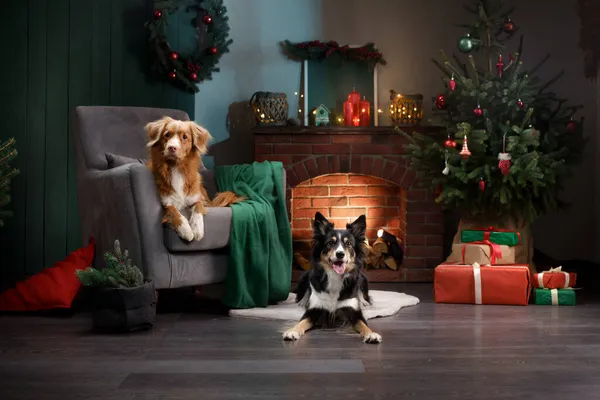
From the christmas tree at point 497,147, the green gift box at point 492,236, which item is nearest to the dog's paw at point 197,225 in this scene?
the christmas tree at point 497,147

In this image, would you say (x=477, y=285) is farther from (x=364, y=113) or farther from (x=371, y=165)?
(x=364, y=113)

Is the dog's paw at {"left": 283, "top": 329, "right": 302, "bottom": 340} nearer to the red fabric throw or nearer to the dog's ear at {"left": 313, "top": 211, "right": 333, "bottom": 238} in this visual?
the dog's ear at {"left": 313, "top": 211, "right": 333, "bottom": 238}

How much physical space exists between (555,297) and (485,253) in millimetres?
425

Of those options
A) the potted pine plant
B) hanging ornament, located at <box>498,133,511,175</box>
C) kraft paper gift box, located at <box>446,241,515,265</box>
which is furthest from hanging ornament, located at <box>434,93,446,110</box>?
the potted pine plant

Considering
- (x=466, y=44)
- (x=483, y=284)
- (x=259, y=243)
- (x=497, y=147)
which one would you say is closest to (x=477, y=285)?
(x=483, y=284)

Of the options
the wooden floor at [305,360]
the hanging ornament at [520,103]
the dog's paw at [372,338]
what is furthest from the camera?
the hanging ornament at [520,103]

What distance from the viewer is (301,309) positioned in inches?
155

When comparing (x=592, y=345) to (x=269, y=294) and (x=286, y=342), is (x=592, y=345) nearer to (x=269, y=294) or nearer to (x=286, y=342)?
(x=286, y=342)

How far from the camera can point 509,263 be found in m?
4.31

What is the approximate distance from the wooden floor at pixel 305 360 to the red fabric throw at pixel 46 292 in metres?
0.11

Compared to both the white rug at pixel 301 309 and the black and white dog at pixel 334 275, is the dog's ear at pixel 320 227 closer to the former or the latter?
the black and white dog at pixel 334 275

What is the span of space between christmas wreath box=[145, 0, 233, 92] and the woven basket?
18.5 inches

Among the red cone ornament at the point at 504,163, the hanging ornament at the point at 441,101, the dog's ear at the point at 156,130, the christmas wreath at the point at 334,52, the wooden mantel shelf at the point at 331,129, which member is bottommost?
the red cone ornament at the point at 504,163

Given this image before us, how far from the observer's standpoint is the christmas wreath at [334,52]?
530 cm
